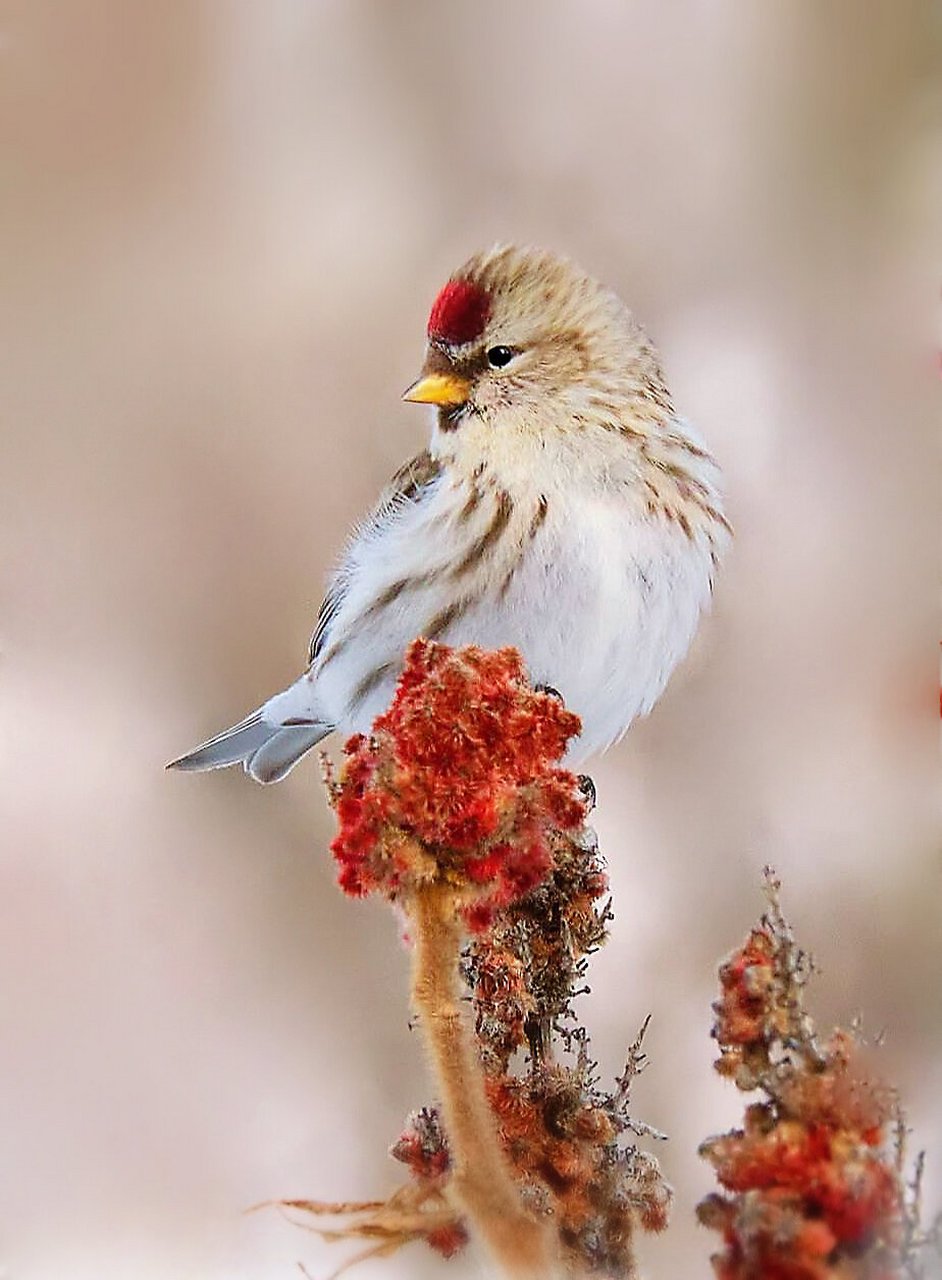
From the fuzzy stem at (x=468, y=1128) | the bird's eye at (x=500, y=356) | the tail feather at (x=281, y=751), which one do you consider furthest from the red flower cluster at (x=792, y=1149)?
the bird's eye at (x=500, y=356)

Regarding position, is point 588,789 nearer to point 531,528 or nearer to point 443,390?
point 531,528

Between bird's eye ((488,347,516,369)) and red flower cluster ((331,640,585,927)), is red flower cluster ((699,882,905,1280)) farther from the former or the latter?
bird's eye ((488,347,516,369))

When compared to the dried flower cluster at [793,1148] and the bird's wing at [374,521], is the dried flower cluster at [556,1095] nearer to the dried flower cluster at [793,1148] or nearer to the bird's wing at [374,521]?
the dried flower cluster at [793,1148]

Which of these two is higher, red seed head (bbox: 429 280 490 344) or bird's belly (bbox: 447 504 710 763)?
red seed head (bbox: 429 280 490 344)

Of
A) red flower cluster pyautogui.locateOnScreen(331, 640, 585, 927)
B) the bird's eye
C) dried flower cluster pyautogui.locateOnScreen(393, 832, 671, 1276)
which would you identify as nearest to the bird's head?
the bird's eye

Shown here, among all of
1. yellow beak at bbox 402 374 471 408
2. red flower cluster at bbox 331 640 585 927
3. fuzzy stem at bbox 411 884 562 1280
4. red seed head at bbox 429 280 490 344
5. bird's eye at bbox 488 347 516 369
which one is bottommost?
fuzzy stem at bbox 411 884 562 1280

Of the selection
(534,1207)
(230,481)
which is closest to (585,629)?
(230,481)

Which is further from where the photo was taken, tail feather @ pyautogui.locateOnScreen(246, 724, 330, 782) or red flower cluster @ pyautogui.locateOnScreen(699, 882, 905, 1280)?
tail feather @ pyautogui.locateOnScreen(246, 724, 330, 782)
